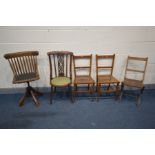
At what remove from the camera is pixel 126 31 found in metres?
2.91

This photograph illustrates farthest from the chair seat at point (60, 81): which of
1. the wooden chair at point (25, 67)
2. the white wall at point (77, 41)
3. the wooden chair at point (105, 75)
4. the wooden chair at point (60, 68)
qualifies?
the wooden chair at point (105, 75)

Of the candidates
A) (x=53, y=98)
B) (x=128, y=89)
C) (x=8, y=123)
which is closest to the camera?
(x=8, y=123)

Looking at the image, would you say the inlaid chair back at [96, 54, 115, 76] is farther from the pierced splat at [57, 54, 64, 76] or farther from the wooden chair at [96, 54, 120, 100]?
the pierced splat at [57, 54, 64, 76]

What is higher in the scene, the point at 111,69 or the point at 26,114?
the point at 111,69

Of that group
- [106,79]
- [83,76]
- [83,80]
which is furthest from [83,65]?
[106,79]

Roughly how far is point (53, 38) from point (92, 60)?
90cm

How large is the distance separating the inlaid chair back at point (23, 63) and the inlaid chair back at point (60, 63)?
0.31 m

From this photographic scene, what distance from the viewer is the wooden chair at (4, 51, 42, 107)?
269 centimetres

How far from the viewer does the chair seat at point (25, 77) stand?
104 inches

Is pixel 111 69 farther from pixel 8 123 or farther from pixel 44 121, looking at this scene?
pixel 8 123

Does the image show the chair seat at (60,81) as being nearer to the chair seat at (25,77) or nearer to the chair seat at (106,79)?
the chair seat at (25,77)

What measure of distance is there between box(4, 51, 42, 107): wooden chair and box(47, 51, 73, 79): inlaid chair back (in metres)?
0.33

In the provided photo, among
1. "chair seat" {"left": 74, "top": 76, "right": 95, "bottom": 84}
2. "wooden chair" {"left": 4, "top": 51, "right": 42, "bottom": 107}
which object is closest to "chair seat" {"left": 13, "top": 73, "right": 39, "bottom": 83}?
"wooden chair" {"left": 4, "top": 51, "right": 42, "bottom": 107}
